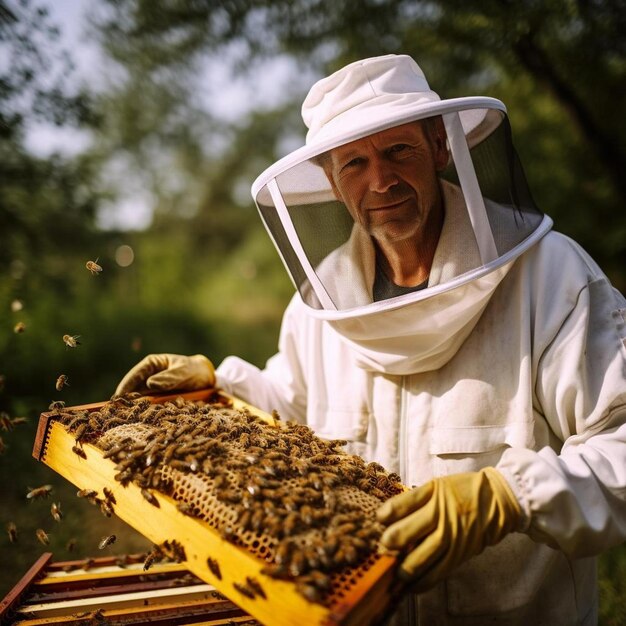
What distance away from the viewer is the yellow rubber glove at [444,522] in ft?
5.05

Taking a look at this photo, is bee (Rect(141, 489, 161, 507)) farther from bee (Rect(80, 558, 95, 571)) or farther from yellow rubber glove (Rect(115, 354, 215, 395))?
bee (Rect(80, 558, 95, 571))

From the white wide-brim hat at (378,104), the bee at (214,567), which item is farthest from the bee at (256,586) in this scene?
the white wide-brim hat at (378,104)

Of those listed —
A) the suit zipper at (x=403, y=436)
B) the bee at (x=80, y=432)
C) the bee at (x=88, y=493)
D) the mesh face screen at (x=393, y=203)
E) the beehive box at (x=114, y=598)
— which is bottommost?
the beehive box at (x=114, y=598)

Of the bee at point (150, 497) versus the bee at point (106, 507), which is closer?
the bee at point (150, 497)

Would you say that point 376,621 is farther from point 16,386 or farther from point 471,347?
point 16,386

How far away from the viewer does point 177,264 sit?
64.6ft

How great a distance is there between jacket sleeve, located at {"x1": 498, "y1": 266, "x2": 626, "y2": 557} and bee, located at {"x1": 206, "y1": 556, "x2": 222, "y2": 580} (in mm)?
1018

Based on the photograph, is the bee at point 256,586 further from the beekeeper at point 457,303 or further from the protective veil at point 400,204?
the protective veil at point 400,204

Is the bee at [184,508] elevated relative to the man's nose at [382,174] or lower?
lower

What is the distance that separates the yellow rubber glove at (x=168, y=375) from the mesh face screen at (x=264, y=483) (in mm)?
364

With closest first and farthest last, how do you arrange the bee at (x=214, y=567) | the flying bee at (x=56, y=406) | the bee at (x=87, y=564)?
the bee at (x=214, y=567) < the flying bee at (x=56, y=406) < the bee at (x=87, y=564)

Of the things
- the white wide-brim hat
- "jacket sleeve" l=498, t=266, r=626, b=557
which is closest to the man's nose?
the white wide-brim hat

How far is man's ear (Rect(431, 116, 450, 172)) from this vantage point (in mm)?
2012

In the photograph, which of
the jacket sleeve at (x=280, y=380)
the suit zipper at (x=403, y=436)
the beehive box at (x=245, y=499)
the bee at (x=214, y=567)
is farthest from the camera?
the jacket sleeve at (x=280, y=380)
